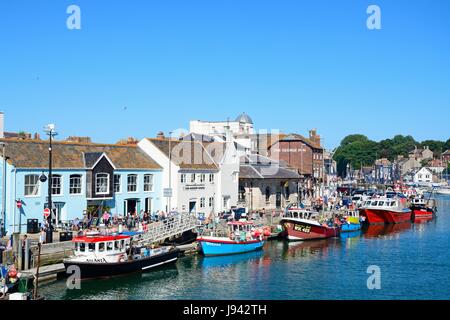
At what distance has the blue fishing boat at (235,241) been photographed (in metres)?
39.1

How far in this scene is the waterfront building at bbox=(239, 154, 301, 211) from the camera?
202ft

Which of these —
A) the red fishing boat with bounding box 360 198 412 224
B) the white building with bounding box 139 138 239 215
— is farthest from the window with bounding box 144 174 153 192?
the red fishing boat with bounding box 360 198 412 224

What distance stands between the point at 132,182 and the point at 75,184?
21.6 feet

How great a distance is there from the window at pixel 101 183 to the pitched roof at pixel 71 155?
53.0 inches

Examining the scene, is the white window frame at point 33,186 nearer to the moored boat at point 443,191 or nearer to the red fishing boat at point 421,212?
the red fishing boat at point 421,212

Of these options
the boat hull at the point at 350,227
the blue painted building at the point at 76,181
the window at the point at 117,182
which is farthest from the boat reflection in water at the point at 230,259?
the boat hull at the point at 350,227

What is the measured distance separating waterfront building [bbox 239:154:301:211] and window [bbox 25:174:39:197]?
2586 cm

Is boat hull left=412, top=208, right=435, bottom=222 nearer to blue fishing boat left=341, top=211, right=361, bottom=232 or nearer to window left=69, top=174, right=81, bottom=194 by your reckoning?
blue fishing boat left=341, top=211, right=361, bottom=232

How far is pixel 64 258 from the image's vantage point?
31.7m

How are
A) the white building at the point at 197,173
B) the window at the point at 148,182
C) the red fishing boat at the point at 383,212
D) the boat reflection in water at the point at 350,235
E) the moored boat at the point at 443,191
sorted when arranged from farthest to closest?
1. the moored boat at the point at 443,191
2. the red fishing boat at the point at 383,212
3. the boat reflection in water at the point at 350,235
4. the white building at the point at 197,173
5. the window at the point at 148,182

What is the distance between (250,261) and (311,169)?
160ft

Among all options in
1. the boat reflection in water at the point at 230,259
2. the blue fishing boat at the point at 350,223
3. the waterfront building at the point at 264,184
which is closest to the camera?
the boat reflection in water at the point at 230,259

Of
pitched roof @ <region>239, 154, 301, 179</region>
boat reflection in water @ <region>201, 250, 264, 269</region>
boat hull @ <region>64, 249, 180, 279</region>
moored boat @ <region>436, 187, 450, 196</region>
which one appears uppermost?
pitched roof @ <region>239, 154, 301, 179</region>

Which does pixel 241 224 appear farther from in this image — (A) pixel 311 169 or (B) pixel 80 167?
(A) pixel 311 169
